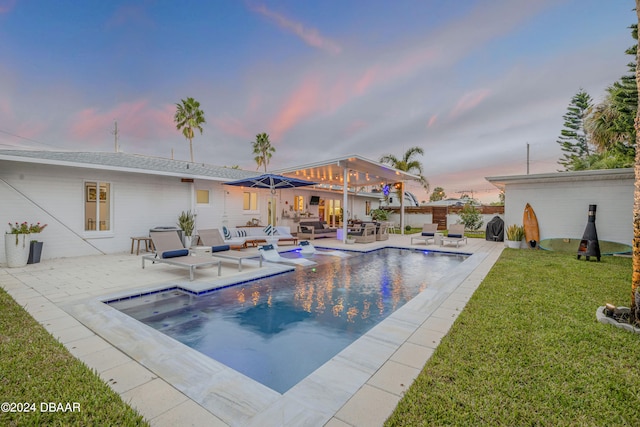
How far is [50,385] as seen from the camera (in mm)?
2459

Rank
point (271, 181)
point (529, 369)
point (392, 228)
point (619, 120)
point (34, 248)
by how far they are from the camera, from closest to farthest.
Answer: point (529, 369), point (34, 248), point (619, 120), point (271, 181), point (392, 228)

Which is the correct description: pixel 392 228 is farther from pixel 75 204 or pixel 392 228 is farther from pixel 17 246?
pixel 17 246

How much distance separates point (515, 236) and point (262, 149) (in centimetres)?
2631

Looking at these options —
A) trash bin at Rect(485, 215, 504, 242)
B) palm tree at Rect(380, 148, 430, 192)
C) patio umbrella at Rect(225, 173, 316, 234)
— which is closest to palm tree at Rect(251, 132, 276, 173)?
palm tree at Rect(380, 148, 430, 192)

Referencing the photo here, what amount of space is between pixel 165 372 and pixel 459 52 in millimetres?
13151


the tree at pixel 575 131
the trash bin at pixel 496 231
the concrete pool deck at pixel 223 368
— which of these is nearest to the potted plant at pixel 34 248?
the concrete pool deck at pixel 223 368

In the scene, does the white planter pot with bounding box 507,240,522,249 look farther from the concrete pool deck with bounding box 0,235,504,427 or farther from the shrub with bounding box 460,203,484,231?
the concrete pool deck with bounding box 0,235,504,427

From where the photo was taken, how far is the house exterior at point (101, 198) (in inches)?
332

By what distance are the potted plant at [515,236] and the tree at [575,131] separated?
685 inches

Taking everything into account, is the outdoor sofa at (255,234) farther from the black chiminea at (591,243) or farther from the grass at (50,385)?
the black chiminea at (591,243)

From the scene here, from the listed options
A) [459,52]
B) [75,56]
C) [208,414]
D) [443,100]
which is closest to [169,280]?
[208,414]

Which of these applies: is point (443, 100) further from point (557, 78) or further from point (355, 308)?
point (355, 308)

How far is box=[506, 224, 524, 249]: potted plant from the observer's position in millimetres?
12461

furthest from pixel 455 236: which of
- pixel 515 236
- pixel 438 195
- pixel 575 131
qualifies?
pixel 438 195
